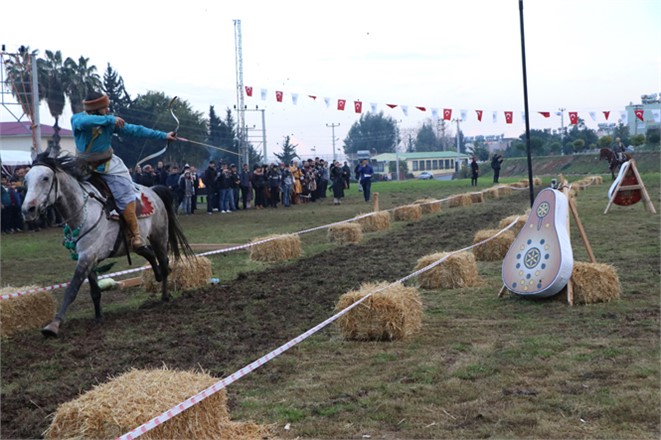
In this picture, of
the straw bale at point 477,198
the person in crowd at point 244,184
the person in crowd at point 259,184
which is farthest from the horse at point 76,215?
the straw bale at point 477,198

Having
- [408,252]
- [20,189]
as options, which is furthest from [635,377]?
[20,189]

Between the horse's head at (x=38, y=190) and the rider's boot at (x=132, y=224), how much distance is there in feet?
3.51

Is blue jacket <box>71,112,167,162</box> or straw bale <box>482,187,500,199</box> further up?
blue jacket <box>71,112,167,162</box>

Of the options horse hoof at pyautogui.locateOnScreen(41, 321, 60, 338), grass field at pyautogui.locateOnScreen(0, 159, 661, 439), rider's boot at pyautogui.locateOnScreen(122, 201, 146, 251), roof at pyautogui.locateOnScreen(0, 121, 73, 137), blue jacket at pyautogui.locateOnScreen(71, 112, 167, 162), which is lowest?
grass field at pyautogui.locateOnScreen(0, 159, 661, 439)

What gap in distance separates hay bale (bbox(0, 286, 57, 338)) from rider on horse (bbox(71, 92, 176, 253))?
1.30 meters

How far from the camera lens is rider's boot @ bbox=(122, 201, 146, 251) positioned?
387 inches

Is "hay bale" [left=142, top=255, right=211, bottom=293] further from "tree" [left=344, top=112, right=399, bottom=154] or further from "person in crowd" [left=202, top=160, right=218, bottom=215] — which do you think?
"tree" [left=344, top=112, right=399, bottom=154]

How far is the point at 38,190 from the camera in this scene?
872 centimetres

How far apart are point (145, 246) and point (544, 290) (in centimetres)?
520

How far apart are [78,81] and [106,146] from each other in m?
46.5

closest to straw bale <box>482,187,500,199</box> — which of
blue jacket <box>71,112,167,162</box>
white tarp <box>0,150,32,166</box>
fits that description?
white tarp <box>0,150,32,166</box>

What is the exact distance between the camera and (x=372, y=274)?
502 inches

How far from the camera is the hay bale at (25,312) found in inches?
347

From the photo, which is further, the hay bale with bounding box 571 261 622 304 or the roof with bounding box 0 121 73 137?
the roof with bounding box 0 121 73 137
